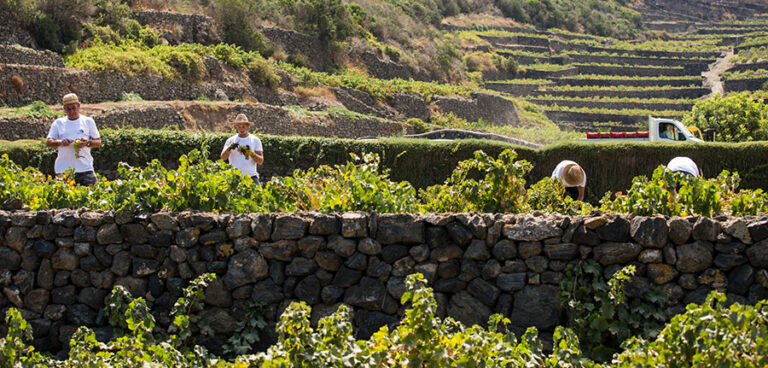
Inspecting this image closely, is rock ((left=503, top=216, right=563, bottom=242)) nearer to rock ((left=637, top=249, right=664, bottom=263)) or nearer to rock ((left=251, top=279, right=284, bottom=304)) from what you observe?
rock ((left=637, top=249, right=664, bottom=263))

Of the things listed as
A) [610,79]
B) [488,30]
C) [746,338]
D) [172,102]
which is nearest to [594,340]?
[746,338]

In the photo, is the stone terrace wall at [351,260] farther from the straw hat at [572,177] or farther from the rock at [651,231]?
the straw hat at [572,177]

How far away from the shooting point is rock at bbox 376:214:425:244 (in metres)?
5.33

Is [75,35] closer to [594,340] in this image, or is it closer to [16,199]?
[16,199]

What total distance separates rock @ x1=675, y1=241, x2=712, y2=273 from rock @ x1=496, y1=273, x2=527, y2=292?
1040 mm

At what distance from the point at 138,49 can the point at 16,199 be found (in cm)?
1731

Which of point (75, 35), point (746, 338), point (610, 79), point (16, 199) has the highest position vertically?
point (75, 35)

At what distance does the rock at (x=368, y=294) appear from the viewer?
17.5ft

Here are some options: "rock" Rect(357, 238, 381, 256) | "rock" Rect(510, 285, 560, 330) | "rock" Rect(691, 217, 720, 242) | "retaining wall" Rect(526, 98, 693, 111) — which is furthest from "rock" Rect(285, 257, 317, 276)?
"retaining wall" Rect(526, 98, 693, 111)

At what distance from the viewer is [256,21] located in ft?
102

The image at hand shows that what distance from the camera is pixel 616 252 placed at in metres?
5.03

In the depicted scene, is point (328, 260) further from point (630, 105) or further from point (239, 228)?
point (630, 105)

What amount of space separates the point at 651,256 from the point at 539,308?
0.83 meters

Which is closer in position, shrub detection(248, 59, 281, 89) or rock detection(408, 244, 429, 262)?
rock detection(408, 244, 429, 262)
